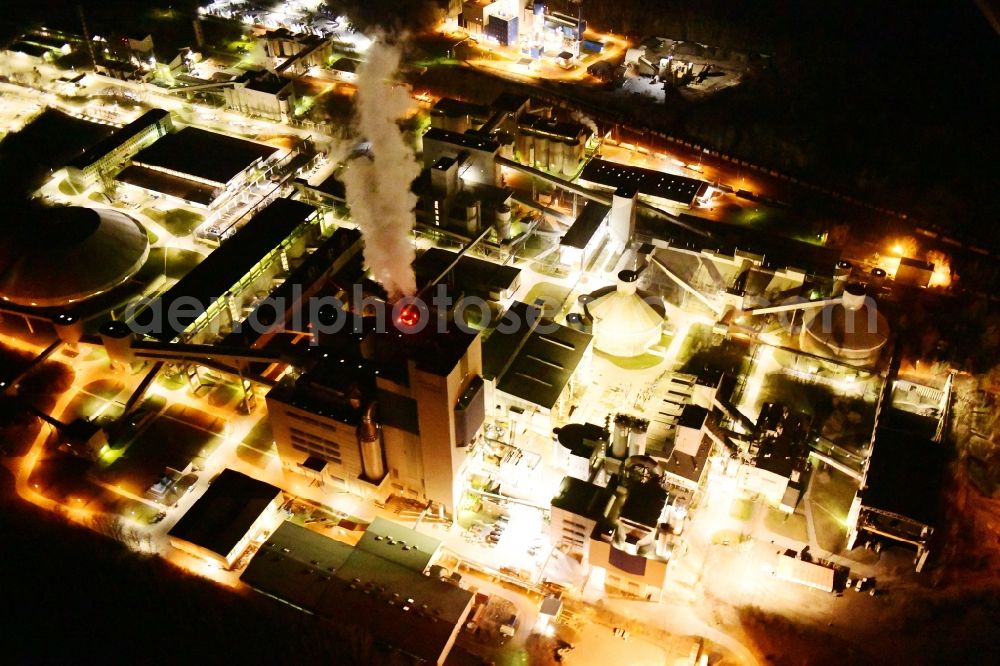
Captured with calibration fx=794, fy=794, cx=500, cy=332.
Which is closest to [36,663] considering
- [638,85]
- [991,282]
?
[991,282]

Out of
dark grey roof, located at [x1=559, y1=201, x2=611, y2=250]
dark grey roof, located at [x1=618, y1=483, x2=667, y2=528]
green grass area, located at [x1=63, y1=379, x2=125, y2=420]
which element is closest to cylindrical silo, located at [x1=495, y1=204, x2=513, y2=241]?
dark grey roof, located at [x1=559, y1=201, x2=611, y2=250]

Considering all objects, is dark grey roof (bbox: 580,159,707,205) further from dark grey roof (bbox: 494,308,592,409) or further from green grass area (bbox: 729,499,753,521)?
green grass area (bbox: 729,499,753,521)

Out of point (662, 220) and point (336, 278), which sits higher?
point (662, 220)

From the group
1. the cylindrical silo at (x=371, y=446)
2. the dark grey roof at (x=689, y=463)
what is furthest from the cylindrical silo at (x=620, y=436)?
the cylindrical silo at (x=371, y=446)

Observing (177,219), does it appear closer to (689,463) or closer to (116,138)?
(116,138)

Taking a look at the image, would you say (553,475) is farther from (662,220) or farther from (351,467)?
(662,220)
